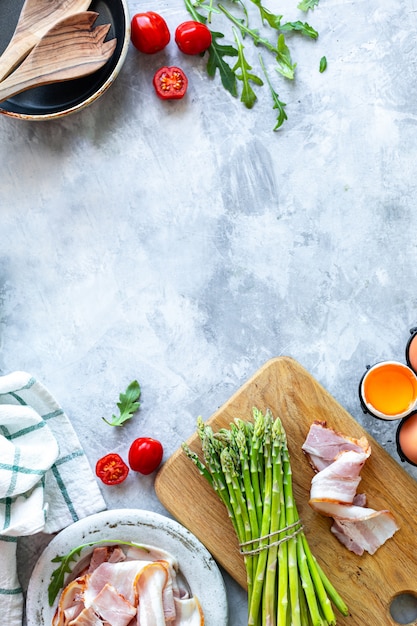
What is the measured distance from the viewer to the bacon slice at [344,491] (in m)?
2.01

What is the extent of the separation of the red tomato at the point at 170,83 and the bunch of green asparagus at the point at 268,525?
102cm

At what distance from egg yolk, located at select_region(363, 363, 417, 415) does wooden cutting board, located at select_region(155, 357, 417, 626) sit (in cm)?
10

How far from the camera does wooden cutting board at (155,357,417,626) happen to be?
2.09 metres

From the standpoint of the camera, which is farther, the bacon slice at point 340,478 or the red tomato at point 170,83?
the red tomato at point 170,83

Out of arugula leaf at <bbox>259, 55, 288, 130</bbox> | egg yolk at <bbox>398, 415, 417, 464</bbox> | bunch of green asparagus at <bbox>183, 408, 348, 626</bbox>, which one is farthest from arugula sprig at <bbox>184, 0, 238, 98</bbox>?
egg yolk at <bbox>398, 415, 417, 464</bbox>

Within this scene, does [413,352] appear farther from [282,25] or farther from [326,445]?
[282,25]

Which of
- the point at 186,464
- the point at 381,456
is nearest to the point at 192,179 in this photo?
the point at 186,464

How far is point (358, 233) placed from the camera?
2.25m

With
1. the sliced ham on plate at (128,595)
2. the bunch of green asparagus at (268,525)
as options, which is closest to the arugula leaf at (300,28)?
the bunch of green asparagus at (268,525)

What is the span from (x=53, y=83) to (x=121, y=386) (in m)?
0.97

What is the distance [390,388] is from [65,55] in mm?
1382

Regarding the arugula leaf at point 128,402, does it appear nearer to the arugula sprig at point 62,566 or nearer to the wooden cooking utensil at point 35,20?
the arugula sprig at point 62,566

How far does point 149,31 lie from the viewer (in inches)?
86.3

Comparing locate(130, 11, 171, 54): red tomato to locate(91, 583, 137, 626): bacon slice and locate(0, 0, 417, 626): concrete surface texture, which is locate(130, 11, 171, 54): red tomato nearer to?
locate(0, 0, 417, 626): concrete surface texture
